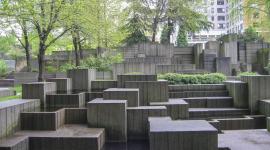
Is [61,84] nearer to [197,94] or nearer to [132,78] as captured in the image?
[132,78]

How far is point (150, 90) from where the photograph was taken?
→ 40.5 feet

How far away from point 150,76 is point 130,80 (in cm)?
73

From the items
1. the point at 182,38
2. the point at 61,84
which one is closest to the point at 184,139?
the point at 61,84

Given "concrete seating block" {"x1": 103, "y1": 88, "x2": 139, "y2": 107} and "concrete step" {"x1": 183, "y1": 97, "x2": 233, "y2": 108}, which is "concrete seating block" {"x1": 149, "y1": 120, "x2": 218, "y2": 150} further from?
"concrete step" {"x1": 183, "y1": 97, "x2": 233, "y2": 108}

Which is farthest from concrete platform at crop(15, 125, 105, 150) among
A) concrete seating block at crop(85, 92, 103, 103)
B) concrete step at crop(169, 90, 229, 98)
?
concrete step at crop(169, 90, 229, 98)

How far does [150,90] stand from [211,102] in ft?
6.91

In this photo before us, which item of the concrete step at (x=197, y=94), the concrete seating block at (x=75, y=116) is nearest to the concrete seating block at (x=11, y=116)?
the concrete seating block at (x=75, y=116)

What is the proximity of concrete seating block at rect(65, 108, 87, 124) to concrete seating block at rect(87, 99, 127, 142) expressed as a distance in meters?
0.59

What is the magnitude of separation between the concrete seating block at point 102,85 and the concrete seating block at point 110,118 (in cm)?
372

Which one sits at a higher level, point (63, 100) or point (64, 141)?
point (63, 100)

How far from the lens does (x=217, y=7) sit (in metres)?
102

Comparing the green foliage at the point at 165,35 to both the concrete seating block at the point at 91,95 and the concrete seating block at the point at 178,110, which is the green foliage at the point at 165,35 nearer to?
the concrete seating block at the point at 91,95

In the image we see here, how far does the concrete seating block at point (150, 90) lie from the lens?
12203 millimetres

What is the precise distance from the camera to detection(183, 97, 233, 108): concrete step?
1241 centimetres
